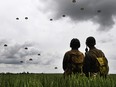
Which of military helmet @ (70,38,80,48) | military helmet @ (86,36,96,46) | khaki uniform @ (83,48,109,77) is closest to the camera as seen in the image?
khaki uniform @ (83,48,109,77)

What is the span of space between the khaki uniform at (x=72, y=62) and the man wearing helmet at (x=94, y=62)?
708 mm

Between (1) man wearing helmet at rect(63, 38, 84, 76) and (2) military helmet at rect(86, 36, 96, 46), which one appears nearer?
(2) military helmet at rect(86, 36, 96, 46)

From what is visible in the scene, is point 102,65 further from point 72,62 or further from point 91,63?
point 72,62

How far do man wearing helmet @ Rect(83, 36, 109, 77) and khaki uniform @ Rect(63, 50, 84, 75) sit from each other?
0.71 metres

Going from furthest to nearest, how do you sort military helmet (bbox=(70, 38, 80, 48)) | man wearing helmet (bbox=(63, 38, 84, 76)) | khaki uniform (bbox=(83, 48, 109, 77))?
1. man wearing helmet (bbox=(63, 38, 84, 76))
2. military helmet (bbox=(70, 38, 80, 48))
3. khaki uniform (bbox=(83, 48, 109, 77))

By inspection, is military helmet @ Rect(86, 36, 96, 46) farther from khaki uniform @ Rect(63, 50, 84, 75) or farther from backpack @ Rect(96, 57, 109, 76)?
khaki uniform @ Rect(63, 50, 84, 75)

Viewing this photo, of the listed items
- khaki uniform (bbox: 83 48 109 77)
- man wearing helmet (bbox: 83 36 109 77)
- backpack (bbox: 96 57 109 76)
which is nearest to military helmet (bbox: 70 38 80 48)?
man wearing helmet (bbox: 83 36 109 77)

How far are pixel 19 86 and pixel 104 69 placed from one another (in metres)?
5.58

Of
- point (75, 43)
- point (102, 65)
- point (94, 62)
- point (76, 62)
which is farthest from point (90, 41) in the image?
point (76, 62)

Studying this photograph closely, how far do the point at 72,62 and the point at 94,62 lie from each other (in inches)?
40.8

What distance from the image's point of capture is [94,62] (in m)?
11.6

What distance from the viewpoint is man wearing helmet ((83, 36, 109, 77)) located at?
1157 centimetres

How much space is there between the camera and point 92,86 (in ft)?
24.6

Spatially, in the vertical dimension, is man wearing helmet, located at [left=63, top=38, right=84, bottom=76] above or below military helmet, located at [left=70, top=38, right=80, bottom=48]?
below
